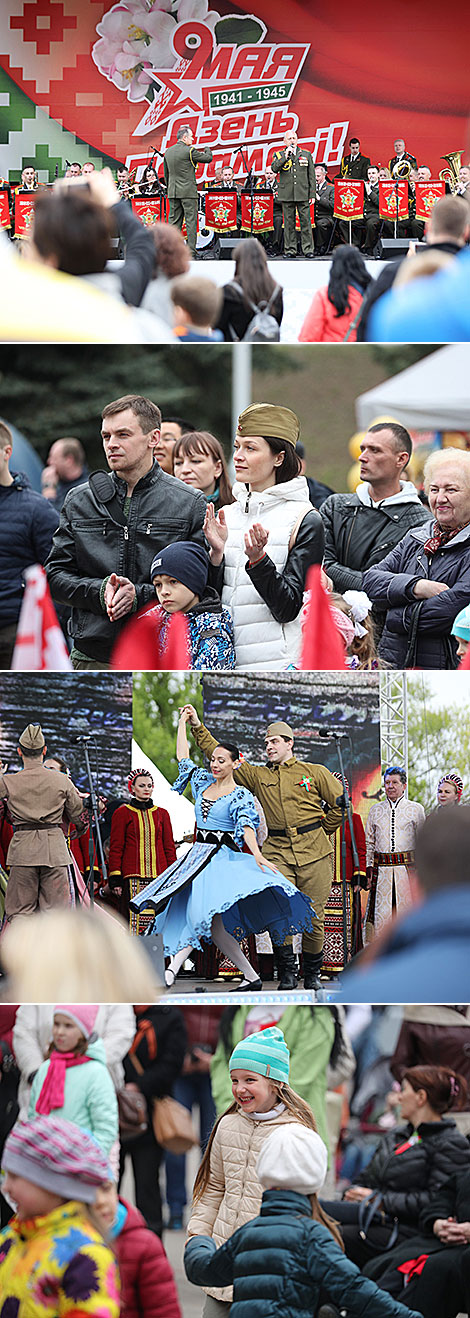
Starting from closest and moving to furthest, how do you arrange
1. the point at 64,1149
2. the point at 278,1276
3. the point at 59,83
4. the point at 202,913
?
the point at 64,1149, the point at 278,1276, the point at 202,913, the point at 59,83

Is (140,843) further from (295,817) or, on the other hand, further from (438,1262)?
(438,1262)

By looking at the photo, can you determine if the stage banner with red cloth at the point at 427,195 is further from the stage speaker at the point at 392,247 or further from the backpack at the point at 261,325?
the backpack at the point at 261,325

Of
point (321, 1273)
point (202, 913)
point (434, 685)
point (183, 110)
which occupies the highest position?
point (183, 110)

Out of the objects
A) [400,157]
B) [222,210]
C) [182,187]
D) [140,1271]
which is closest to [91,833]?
[140,1271]

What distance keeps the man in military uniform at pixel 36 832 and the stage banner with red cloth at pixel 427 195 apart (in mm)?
7670

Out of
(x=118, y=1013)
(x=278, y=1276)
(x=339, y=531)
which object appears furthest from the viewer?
(x=339, y=531)

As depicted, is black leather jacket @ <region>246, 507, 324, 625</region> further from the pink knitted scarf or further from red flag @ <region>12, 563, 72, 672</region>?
the pink knitted scarf

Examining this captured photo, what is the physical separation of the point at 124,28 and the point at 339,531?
951 cm

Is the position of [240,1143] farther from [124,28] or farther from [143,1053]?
[124,28]

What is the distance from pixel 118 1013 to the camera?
16.1ft

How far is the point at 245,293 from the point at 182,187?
6.15 meters

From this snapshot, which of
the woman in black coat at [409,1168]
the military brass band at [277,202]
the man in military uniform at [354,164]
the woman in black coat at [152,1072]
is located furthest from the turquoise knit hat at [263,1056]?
the man in military uniform at [354,164]

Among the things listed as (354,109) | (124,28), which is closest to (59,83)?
(124,28)

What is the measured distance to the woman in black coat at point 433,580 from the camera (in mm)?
5516
